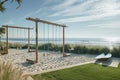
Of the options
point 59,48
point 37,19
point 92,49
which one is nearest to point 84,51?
point 92,49

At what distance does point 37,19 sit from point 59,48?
22.4ft

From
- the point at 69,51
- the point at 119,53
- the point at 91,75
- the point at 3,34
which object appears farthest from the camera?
the point at 3,34

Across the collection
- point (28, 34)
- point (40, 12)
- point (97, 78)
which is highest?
point (40, 12)

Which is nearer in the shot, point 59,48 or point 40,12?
point 40,12

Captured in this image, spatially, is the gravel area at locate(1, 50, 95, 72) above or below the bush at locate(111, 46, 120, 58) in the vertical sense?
below

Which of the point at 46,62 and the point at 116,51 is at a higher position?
the point at 116,51

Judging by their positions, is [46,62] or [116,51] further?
[116,51]

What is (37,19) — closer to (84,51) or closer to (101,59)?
(101,59)

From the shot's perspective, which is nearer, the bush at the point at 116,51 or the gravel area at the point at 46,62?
the gravel area at the point at 46,62

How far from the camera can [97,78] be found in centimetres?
553

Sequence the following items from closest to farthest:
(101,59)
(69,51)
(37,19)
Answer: (37,19) < (101,59) < (69,51)

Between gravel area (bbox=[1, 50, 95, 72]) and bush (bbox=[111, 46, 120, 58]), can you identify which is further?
bush (bbox=[111, 46, 120, 58])

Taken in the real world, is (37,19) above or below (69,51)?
above

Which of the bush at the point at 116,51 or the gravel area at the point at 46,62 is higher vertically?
the bush at the point at 116,51
